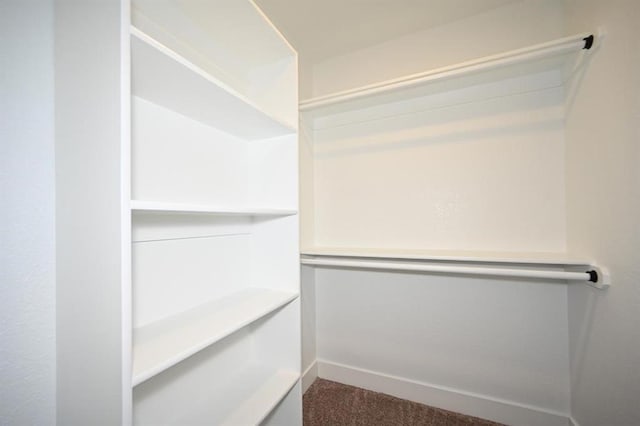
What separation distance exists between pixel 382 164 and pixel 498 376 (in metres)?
1.40

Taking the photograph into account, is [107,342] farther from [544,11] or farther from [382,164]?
[544,11]

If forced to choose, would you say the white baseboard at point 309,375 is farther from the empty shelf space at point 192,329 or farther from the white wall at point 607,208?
the white wall at point 607,208

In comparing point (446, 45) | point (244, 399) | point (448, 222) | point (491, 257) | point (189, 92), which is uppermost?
point (446, 45)

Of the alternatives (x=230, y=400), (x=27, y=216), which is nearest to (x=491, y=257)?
(x=230, y=400)

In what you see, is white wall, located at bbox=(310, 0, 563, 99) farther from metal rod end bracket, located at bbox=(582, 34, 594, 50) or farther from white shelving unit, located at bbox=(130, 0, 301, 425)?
white shelving unit, located at bbox=(130, 0, 301, 425)

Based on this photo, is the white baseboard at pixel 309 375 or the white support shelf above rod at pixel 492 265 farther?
the white baseboard at pixel 309 375

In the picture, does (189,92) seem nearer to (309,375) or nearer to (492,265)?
(492,265)

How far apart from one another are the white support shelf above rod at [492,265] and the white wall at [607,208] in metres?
0.07

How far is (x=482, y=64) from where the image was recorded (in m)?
1.10

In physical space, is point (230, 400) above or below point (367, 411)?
above

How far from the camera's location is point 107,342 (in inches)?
20.9

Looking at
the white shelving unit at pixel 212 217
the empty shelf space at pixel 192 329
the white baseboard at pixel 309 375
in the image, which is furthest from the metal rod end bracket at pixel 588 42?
the white baseboard at pixel 309 375

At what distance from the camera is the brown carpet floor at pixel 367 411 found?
135 centimetres

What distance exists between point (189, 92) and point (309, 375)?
1773mm
